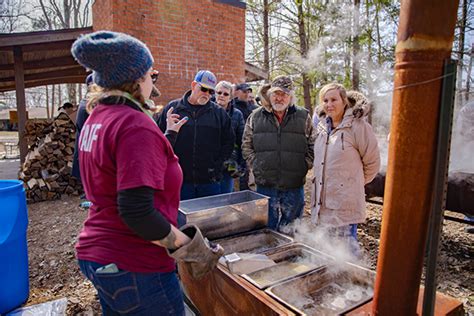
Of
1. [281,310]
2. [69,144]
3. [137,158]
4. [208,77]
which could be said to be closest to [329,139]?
[208,77]

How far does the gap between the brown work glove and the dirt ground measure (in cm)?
173

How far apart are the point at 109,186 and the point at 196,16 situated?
670cm

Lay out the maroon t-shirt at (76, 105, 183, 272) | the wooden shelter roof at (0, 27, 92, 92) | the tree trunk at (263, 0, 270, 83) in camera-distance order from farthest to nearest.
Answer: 1. the tree trunk at (263, 0, 270, 83)
2. the wooden shelter roof at (0, 27, 92, 92)
3. the maroon t-shirt at (76, 105, 183, 272)

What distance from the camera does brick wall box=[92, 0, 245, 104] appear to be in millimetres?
6488

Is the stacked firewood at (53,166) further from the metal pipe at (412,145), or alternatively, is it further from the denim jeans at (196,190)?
the metal pipe at (412,145)

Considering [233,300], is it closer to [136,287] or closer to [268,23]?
[136,287]

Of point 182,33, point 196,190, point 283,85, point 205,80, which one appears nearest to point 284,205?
point 196,190

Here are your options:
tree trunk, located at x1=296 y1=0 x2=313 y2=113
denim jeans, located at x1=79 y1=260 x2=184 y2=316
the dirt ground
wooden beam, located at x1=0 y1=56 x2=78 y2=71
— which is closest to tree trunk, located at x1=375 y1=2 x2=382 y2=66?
tree trunk, located at x1=296 y1=0 x2=313 y2=113

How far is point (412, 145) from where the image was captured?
1.12 metres

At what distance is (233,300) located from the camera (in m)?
1.82

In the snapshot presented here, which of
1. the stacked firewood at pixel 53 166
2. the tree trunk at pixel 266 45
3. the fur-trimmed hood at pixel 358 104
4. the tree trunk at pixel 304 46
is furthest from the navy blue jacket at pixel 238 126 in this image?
the tree trunk at pixel 266 45

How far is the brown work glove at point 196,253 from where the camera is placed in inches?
55.7

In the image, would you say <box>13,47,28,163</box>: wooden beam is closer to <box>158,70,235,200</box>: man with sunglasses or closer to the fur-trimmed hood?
<box>158,70,235,200</box>: man with sunglasses

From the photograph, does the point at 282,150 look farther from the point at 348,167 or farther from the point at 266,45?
the point at 266,45
